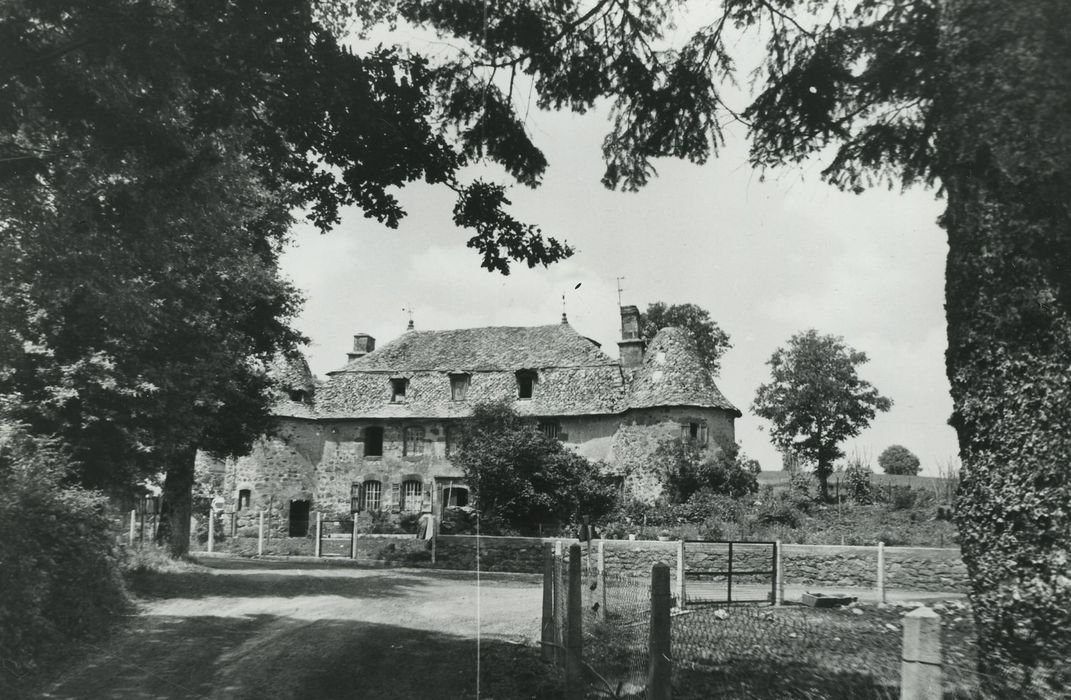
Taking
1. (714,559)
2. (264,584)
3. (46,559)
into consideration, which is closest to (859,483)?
(714,559)

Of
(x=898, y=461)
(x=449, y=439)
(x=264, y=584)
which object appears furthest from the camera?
(x=898, y=461)

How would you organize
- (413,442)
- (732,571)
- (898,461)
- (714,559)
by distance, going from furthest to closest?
(898,461), (413,442), (714,559), (732,571)

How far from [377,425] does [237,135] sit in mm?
33419

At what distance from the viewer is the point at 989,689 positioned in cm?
467

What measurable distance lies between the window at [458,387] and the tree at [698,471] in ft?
34.3

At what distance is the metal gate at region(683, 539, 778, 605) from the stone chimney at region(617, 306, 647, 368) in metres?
19.5

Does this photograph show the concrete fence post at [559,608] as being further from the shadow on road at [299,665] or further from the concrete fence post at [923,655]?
the concrete fence post at [923,655]

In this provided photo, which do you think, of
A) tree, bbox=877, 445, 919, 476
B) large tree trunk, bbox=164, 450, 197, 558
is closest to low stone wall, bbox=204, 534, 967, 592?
large tree trunk, bbox=164, 450, 197, 558

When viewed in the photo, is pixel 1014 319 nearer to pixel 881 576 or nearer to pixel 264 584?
pixel 881 576

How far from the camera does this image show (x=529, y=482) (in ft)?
96.6

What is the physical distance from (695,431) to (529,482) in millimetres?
9693

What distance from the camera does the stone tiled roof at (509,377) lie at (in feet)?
123

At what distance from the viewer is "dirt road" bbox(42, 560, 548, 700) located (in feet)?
26.5

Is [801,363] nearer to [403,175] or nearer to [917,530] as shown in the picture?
[917,530]
